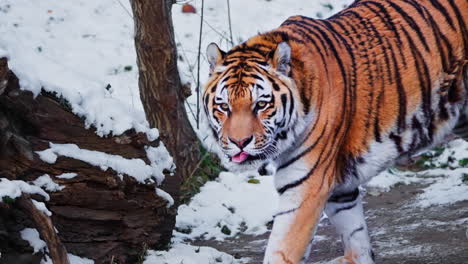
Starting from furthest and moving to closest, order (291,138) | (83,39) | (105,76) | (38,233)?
(83,39)
(105,76)
(38,233)
(291,138)

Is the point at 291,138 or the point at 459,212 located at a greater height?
the point at 291,138

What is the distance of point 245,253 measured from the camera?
5.98 meters

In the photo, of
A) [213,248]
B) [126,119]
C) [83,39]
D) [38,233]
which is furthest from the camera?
[83,39]

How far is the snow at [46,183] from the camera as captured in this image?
4.73 meters

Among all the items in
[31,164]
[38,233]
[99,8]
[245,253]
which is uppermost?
[99,8]

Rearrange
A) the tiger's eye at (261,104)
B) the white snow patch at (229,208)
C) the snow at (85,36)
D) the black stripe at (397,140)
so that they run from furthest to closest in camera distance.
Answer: the snow at (85,36)
the white snow patch at (229,208)
the black stripe at (397,140)
the tiger's eye at (261,104)

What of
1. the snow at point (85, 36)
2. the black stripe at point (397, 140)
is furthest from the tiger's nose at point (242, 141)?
the snow at point (85, 36)

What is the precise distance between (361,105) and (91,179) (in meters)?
1.60

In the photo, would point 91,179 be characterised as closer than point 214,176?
Yes

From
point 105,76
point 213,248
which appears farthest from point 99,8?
point 213,248

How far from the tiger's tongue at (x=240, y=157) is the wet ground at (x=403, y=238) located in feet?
4.98

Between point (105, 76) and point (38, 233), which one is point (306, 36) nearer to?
point (38, 233)

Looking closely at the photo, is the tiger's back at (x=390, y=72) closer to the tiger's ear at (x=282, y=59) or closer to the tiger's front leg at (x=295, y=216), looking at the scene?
the tiger's ear at (x=282, y=59)

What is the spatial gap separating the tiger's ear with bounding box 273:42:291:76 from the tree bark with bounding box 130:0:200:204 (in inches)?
100
